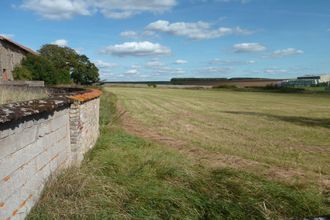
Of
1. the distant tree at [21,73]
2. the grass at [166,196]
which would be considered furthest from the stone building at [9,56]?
the grass at [166,196]

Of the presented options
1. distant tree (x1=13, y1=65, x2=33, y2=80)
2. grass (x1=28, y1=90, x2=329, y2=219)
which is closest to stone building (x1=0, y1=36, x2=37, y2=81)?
distant tree (x1=13, y1=65, x2=33, y2=80)

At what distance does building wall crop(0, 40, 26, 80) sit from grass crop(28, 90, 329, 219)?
3531 cm

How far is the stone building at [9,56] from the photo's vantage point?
40.0m

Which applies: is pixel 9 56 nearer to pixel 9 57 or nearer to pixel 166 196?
pixel 9 57

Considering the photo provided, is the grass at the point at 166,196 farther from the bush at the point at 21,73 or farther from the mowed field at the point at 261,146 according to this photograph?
the bush at the point at 21,73

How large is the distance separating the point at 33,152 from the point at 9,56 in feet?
130

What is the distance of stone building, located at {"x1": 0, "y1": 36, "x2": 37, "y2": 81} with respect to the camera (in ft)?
131

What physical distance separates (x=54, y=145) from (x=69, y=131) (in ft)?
3.95

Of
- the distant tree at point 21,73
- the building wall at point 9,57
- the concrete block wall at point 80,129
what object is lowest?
the concrete block wall at point 80,129

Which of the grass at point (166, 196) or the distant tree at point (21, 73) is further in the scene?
the distant tree at point (21, 73)

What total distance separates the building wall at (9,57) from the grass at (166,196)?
35.3m

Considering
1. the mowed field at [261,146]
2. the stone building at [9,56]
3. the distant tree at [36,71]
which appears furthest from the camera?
→ the stone building at [9,56]

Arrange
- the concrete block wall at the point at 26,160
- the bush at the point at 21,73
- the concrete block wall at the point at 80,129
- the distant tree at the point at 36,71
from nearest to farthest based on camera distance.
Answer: the concrete block wall at the point at 26,160, the concrete block wall at the point at 80,129, the distant tree at the point at 36,71, the bush at the point at 21,73

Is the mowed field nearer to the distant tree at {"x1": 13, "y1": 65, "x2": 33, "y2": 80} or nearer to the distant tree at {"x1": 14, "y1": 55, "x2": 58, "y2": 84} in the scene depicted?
the distant tree at {"x1": 14, "y1": 55, "x2": 58, "y2": 84}
